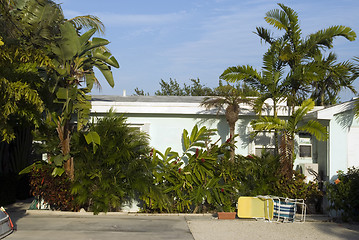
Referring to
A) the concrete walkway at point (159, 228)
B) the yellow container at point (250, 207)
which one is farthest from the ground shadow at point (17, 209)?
the yellow container at point (250, 207)

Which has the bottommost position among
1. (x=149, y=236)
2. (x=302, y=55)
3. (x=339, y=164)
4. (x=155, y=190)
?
(x=149, y=236)

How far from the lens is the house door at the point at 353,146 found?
12.6 m

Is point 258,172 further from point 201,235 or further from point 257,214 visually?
point 201,235

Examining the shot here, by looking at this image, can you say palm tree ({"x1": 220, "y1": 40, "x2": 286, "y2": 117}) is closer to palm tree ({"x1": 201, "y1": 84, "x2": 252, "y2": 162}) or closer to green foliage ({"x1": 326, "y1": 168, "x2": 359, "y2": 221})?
palm tree ({"x1": 201, "y1": 84, "x2": 252, "y2": 162})

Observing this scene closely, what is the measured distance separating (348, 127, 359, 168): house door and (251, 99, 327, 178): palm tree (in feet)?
3.45

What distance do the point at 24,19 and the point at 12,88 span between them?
5.19 m

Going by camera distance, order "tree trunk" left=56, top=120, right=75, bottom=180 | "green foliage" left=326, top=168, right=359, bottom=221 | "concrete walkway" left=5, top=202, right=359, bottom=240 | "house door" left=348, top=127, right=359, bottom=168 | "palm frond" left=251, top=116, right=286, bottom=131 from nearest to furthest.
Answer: "concrete walkway" left=5, top=202, right=359, bottom=240 → "green foliage" left=326, top=168, right=359, bottom=221 → "tree trunk" left=56, top=120, right=75, bottom=180 → "palm frond" left=251, top=116, right=286, bottom=131 → "house door" left=348, top=127, right=359, bottom=168

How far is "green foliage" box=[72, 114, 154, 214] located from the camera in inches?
469

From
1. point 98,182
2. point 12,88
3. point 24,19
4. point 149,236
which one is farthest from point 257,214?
point 24,19

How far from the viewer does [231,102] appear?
1298cm

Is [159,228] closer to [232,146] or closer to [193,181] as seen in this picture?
[193,181]

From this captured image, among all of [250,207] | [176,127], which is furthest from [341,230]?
[176,127]

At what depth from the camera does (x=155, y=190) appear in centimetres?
1222

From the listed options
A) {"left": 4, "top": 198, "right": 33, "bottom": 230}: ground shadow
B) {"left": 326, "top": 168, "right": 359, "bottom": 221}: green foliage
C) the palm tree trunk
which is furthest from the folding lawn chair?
{"left": 4, "top": 198, "right": 33, "bottom": 230}: ground shadow
